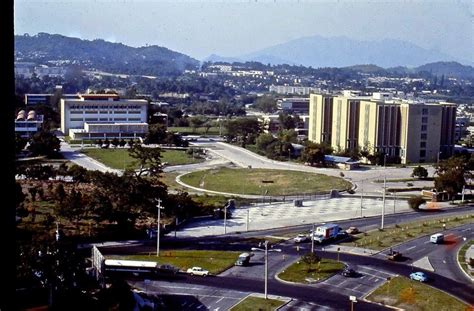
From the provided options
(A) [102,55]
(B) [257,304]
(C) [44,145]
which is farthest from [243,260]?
(A) [102,55]

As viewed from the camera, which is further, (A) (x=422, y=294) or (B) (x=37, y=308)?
(A) (x=422, y=294)

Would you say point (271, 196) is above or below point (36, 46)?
below

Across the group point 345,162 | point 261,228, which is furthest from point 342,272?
point 345,162

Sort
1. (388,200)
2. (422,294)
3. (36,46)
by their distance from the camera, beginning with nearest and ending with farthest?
(422,294) < (388,200) < (36,46)

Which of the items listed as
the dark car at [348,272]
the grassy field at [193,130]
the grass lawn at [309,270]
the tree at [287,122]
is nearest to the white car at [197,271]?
the grass lawn at [309,270]

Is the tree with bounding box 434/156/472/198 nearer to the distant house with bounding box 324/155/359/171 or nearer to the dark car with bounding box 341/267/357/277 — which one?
the distant house with bounding box 324/155/359/171

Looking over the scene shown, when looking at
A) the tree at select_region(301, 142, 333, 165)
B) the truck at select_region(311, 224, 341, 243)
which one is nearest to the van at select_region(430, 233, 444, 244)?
the truck at select_region(311, 224, 341, 243)

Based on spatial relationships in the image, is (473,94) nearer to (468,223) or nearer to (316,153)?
(316,153)

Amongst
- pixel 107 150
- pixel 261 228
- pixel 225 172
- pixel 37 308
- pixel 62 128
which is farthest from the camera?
pixel 62 128
